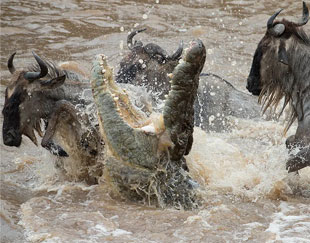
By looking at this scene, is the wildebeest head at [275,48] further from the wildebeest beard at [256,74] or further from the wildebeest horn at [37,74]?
the wildebeest horn at [37,74]

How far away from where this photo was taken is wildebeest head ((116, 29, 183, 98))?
31.1ft

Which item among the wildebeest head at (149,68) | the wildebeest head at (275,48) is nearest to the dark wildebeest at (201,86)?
the wildebeest head at (149,68)

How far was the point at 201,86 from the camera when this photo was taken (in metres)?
10.2

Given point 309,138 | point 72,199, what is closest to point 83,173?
point 72,199

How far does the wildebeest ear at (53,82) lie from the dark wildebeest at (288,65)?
79.7 inches

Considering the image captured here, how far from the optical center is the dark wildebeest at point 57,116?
7387mm

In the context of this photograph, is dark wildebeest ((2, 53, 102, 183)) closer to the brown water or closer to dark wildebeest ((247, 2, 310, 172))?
the brown water

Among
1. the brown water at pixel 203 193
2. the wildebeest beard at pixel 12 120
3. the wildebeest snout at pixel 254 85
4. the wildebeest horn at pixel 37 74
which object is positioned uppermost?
the wildebeest horn at pixel 37 74

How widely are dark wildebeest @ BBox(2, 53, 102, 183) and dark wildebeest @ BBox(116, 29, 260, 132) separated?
1.86 m

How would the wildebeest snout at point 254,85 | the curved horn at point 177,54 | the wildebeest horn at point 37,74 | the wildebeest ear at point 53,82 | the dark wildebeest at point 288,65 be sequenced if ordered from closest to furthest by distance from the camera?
the wildebeest horn at point 37,74 → the wildebeest ear at point 53,82 → the dark wildebeest at point 288,65 → the wildebeest snout at point 254,85 → the curved horn at point 177,54

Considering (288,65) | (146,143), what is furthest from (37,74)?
(288,65)

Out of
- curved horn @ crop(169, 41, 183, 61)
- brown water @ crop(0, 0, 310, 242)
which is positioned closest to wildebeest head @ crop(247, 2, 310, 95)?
brown water @ crop(0, 0, 310, 242)

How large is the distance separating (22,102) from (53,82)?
385 millimetres

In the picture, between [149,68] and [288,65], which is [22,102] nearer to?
[149,68]
